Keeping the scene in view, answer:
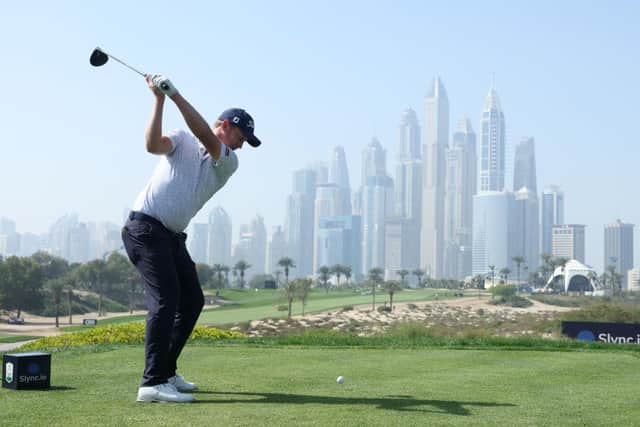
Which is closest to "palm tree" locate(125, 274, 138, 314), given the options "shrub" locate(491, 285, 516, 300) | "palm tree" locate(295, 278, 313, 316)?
"palm tree" locate(295, 278, 313, 316)

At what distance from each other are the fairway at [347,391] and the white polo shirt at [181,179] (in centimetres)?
144

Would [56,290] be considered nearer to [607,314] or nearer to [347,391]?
[607,314]

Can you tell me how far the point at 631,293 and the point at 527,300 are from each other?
148 feet

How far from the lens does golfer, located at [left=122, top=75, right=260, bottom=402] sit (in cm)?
629

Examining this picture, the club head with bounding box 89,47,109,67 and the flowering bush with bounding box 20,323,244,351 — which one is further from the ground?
the club head with bounding box 89,47,109,67

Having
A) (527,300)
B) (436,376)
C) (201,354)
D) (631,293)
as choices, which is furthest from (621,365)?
(631,293)

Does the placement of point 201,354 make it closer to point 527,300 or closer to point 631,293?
point 527,300

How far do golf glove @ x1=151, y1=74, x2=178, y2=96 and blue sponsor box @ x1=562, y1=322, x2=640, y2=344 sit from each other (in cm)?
2009

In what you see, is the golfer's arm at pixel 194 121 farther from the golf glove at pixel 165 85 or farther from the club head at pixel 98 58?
the club head at pixel 98 58

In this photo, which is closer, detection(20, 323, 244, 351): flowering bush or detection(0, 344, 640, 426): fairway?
detection(0, 344, 640, 426): fairway

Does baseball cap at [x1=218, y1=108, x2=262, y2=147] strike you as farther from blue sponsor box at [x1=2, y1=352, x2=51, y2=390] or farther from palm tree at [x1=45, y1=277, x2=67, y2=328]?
palm tree at [x1=45, y1=277, x2=67, y2=328]

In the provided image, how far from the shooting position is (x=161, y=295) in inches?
253

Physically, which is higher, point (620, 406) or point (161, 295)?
point (161, 295)

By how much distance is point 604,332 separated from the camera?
24.4m
